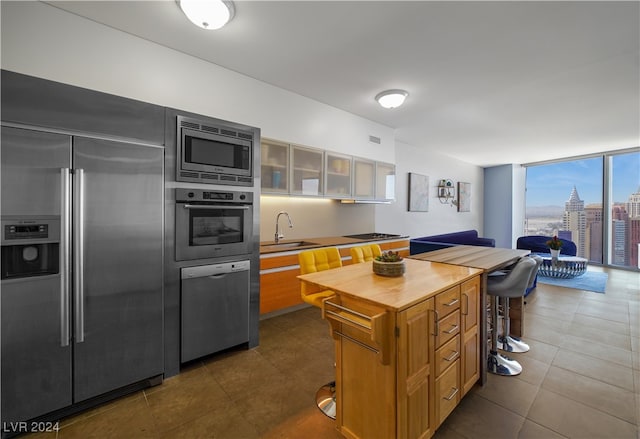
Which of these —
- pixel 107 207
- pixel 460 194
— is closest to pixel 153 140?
pixel 107 207

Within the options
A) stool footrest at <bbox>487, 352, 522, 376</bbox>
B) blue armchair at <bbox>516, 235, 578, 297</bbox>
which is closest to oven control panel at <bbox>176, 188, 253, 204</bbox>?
stool footrest at <bbox>487, 352, 522, 376</bbox>

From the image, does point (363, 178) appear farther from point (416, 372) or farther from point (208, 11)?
point (416, 372)

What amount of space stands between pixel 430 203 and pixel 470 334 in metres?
5.15

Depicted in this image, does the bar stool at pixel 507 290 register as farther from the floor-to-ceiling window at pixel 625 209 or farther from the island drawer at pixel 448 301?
the floor-to-ceiling window at pixel 625 209

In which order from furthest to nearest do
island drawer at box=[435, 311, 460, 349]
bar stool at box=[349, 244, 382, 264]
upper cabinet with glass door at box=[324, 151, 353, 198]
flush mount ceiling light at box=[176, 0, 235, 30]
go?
upper cabinet with glass door at box=[324, 151, 353, 198] < bar stool at box=[349, 244, 382, 264] < flush mount ceiling light at box=[176, 0, 235, 30] < island drawer at box=[435, 311, 460, 349]

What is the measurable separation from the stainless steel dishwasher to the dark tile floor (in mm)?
184

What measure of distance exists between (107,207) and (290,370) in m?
1.85

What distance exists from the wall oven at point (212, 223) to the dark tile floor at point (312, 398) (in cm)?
99

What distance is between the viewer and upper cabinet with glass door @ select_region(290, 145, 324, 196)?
346cm

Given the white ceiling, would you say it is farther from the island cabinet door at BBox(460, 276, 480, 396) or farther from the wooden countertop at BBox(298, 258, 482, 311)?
the island cabinet door at BBox(460, 276, 480, 396)

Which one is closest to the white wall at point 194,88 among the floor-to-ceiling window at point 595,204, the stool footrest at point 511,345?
the stool footrest at point 511,345

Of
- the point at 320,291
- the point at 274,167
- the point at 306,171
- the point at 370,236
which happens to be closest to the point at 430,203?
the point at 370,236

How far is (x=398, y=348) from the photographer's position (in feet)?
4.07

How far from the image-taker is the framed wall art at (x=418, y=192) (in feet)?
19.4
